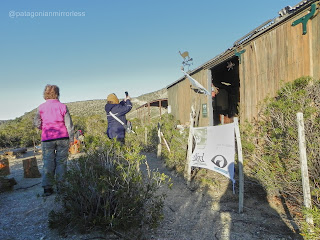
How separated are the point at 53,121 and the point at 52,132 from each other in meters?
0.19

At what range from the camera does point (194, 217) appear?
3.74 meters

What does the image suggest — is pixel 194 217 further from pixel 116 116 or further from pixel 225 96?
pixel 225 96

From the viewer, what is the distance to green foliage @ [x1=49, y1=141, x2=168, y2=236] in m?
2.82

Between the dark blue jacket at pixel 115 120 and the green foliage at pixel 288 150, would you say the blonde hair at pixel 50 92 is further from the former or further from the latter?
the green foliage at pixel 288 150

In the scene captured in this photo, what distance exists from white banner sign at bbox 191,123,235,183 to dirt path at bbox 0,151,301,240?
0.62 metres

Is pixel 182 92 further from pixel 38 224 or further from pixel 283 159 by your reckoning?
pixel 38 224

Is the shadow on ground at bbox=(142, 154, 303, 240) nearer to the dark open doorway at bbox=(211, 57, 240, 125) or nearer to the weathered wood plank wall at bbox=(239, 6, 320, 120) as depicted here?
the weathered wood plank wall at bbox=(239, 6, 320, 120)

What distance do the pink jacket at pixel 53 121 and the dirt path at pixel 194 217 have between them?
3.45 ft

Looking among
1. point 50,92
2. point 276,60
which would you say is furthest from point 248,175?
point 50,92

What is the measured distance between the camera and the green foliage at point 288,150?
3512mm

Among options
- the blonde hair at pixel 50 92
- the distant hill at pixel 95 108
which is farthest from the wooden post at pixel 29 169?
the distant hill at pixel 95 108

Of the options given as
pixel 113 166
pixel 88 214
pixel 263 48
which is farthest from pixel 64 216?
pixel 263 48

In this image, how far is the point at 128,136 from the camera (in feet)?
38.6

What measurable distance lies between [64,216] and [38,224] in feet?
1.65
